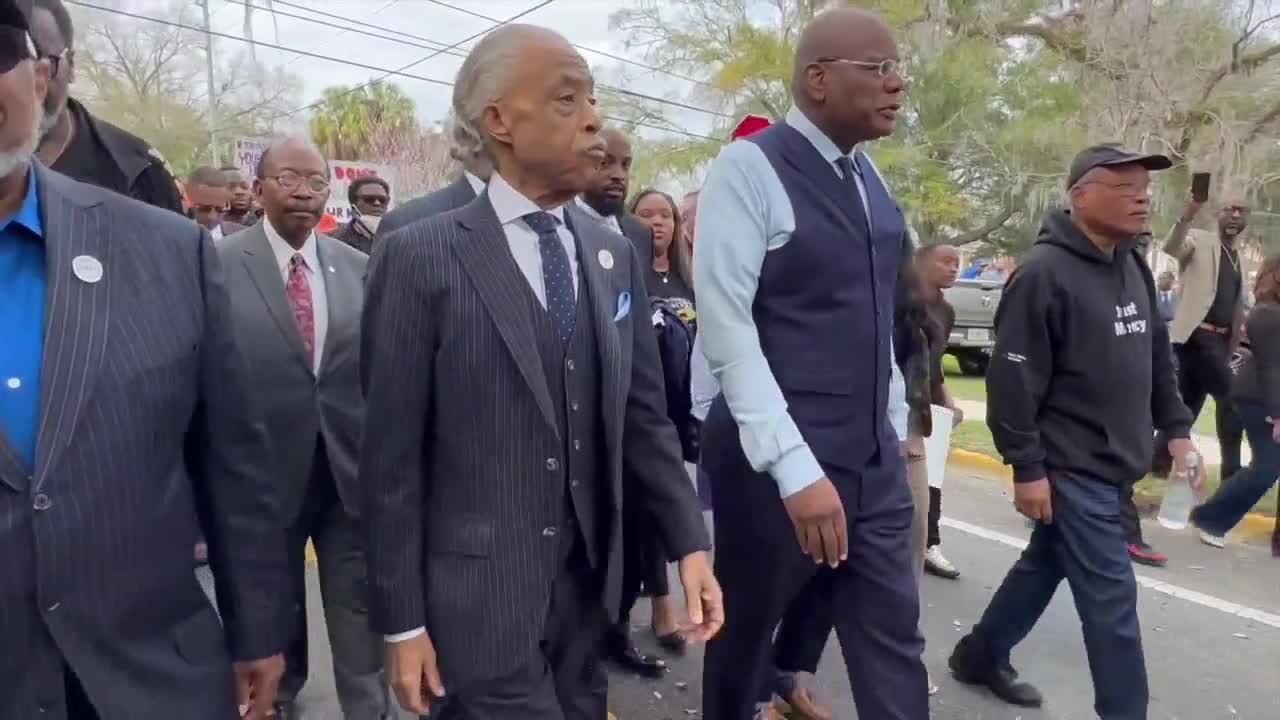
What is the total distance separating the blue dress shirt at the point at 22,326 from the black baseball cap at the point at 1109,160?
295cm

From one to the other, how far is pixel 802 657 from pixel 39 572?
8.34 feet

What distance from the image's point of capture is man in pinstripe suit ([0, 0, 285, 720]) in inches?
56.1

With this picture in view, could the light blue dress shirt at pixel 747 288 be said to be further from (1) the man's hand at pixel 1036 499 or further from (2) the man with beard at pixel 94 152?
(2) the man with beard at pixel 94 152

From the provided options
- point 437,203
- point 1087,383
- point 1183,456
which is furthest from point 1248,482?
point 437,203

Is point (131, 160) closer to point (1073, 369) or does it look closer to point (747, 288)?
point (747, 288)

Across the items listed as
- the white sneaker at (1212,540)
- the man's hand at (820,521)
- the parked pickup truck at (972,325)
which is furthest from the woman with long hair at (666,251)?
the parked pickup truck at (972,325)

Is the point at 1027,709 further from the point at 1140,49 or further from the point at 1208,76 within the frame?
the point at 1208,76

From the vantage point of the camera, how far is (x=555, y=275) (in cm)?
205

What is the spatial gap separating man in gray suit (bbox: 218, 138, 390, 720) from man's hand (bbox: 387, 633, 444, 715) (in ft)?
3.70

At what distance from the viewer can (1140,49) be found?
11.2 meters

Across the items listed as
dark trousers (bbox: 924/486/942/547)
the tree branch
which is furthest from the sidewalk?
the tree branch

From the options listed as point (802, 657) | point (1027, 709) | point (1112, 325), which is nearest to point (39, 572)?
point (802, 657)

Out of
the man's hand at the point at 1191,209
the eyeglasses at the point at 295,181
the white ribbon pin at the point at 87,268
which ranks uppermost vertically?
the man's hand at the point at 1191,209

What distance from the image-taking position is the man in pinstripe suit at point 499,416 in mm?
1916
